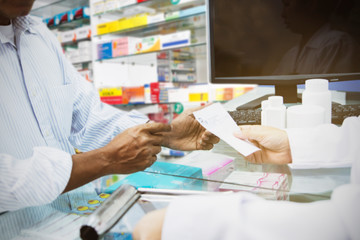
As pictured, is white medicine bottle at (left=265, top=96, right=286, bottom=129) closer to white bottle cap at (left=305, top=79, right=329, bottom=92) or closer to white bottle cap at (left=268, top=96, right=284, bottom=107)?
white bottle cap at (left=268, top=96, right=284, bottom=107)

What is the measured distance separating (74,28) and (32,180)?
354cm

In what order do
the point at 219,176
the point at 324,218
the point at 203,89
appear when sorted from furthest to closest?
1. the point at 203,89
2. the point at 219,176
3. the point at 324,218

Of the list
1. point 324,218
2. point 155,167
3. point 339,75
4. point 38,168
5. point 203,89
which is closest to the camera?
point 324,218

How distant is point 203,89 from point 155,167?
5.05ft

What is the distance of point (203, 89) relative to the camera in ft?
7.54

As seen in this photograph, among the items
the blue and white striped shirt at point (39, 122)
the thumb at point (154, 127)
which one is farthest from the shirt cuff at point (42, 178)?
the thumb at point (154, 127)

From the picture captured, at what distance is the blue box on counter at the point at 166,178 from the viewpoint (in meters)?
0.64

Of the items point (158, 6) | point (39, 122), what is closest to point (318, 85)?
point (39, 122)

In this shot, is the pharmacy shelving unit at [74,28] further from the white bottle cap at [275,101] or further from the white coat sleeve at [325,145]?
the white coat sleeve at [325,145]

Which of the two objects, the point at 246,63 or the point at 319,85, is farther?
the point at 246,63

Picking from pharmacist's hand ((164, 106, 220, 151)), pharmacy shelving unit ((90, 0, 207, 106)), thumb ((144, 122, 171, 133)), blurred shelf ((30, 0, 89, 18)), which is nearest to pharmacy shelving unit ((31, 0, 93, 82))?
blurred shelf ((30, 0, 89, 18))

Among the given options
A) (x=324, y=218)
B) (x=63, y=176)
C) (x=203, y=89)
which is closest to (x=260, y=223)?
(x=324, y=218)

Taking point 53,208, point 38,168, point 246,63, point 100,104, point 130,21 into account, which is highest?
point 130,21

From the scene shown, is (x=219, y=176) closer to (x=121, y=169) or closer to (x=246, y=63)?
(x=121, y=169)
